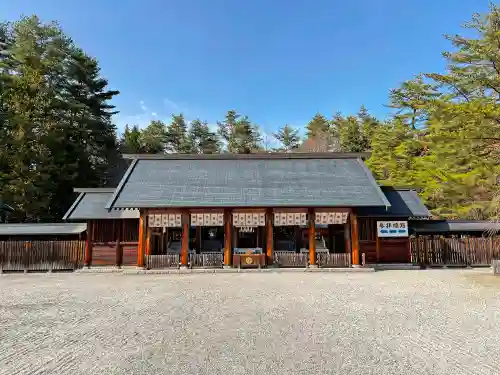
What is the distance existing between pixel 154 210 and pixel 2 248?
26.1 ft

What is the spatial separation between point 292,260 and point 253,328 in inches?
346

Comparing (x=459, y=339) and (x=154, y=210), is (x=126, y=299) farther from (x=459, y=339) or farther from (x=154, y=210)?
(x=459, y=339)

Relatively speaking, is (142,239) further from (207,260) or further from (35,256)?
(35,256)

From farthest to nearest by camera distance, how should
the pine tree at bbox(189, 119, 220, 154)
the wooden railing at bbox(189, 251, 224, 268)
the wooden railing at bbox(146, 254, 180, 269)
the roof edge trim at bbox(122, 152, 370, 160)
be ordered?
the pine tree at bbox(189, 119, 220, 154), the roof edge trim at bbox(122, 152, 370, 160), the wooden railing at bbox(189, 251, 224, 268), the wooden railing at bbox(146, 254, 180, 269)

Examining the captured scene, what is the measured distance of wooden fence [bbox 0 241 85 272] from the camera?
15.8m

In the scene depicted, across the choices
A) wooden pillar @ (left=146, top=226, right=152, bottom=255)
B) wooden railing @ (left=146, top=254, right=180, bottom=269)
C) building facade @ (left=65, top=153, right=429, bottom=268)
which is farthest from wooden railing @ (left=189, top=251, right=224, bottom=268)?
wooden pillar @ (left=146, top=226, right=152, bottom=255)

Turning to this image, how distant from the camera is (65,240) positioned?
681 inches

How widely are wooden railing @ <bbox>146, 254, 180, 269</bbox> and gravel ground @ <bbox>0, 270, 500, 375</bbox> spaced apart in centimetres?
318

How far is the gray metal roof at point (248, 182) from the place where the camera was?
14891 millimetres

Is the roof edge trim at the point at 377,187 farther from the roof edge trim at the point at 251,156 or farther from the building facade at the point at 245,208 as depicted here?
the roof edge trim at the point at 251,156

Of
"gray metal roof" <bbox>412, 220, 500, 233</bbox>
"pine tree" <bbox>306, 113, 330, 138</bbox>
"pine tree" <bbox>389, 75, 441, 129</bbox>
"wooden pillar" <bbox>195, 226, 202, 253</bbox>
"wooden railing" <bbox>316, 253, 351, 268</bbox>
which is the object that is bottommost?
"wooden railing" <bbox>316, 253, 351, 268</bbox>

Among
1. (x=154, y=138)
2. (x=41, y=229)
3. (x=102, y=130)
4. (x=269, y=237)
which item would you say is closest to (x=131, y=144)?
(x=154, y=138)

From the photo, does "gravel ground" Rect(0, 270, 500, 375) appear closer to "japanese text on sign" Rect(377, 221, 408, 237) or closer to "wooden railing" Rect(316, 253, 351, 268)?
"wooden railing" Rect(316, 253, 351, 268)

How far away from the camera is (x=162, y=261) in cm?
1495
